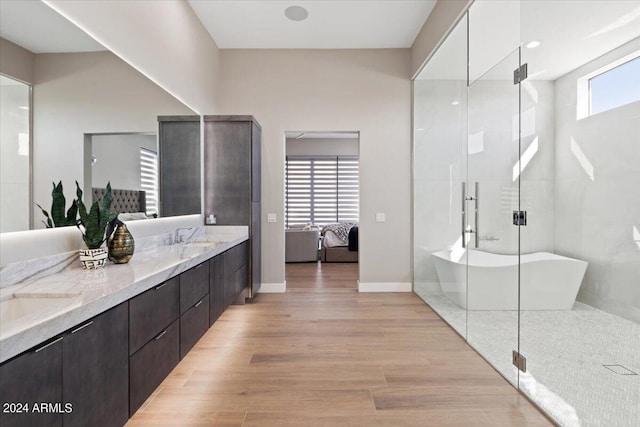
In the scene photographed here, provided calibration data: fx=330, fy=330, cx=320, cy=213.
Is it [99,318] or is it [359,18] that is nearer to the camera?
[99,318]

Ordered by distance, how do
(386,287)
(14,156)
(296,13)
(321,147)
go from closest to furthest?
1. (14,156)
2. (296,13)
3. (386,287)
4. (321,147)

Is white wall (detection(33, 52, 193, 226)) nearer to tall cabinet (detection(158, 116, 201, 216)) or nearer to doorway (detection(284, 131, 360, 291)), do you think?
tall cabinet (detection(158, 116, 201, 216))

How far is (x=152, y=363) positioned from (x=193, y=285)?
65 centimetres

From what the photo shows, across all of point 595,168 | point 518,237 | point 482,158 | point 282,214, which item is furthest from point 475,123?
point 282,214

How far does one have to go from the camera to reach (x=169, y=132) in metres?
3.07

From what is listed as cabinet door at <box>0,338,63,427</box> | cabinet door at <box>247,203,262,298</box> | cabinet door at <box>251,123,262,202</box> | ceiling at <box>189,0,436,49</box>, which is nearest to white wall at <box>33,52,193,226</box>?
cabinet door at <box>0,338,63,427</box>

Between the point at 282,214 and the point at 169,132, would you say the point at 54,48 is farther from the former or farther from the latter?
the point at 282,214

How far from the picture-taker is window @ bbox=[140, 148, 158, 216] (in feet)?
8.80

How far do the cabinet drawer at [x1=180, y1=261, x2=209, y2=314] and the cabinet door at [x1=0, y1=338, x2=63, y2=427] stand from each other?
103 centimetres

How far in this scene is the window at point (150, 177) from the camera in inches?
106

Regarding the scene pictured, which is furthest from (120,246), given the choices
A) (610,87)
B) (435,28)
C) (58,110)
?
(435,28)

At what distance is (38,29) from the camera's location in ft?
5.41

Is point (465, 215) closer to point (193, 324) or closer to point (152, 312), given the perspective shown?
point (193, 324)

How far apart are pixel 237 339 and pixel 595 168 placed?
274 centimetres
